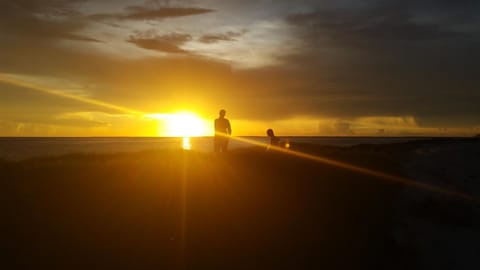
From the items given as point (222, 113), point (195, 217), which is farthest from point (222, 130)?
point (195, 217)

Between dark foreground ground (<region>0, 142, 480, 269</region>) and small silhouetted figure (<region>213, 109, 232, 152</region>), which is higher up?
small silhouetted figure (<region>213, 109, 232, 152</region>)

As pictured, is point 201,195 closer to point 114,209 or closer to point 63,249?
point 114,209

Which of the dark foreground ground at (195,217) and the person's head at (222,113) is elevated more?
the person's head at (222,113)

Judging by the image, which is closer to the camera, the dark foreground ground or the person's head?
the dark foreground ground

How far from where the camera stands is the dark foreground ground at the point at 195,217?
13.7m

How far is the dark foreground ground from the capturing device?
1366cm

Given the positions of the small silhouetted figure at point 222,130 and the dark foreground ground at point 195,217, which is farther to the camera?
the small silhouetted figure at point 222,130

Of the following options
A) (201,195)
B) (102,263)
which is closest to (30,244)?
(102,263)

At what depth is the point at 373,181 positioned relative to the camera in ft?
83.8

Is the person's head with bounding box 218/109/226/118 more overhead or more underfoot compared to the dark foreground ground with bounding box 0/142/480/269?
more overhead

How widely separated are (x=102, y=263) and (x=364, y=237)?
34.1ft

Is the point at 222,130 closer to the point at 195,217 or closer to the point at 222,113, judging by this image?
the point at 222,113

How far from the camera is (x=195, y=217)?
1609 centimetres

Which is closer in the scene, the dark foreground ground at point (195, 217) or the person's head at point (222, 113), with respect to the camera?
the dark foreground ground at point (195, 217)
